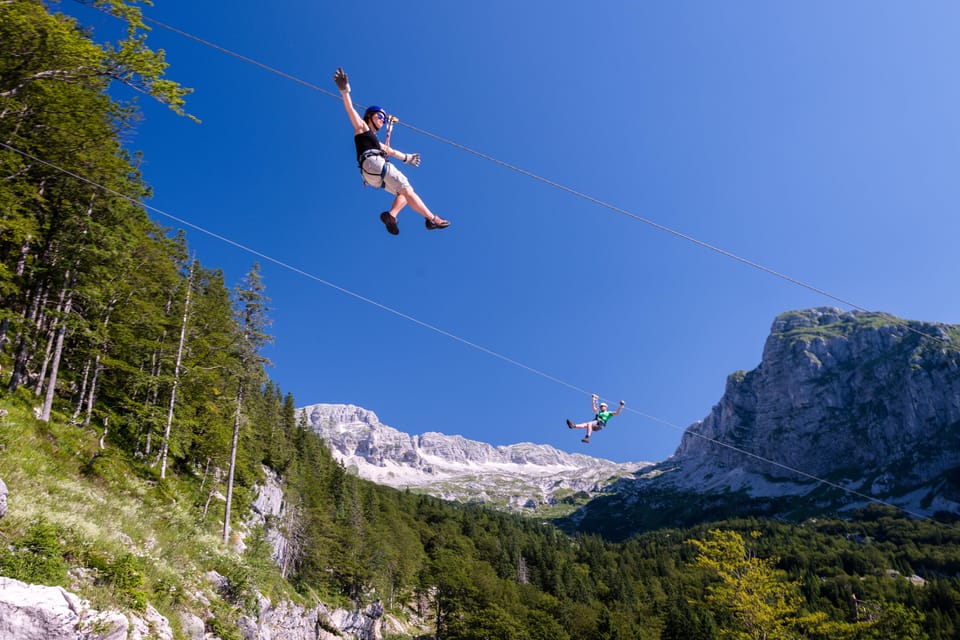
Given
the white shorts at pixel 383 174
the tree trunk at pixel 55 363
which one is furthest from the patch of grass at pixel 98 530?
the white shorts at pixel 383 174

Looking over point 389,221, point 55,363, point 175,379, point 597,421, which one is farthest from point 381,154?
point 175,379

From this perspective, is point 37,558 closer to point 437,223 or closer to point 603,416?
point 437,223

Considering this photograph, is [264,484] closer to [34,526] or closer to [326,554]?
[326,554]

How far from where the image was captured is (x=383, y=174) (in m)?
8.47

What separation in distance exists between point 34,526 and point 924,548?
177 meters

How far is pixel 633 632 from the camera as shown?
5350 cm

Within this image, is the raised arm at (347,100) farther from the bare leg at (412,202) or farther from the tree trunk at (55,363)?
the tree trunk at (55,363)

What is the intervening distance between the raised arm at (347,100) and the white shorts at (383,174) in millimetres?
771

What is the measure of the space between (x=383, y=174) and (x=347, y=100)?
1394 mm

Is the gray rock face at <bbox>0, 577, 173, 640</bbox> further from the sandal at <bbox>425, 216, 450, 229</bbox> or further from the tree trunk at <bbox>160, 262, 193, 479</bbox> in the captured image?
the tree trunk at <bbox>160, 262, 193, 479</bbox>

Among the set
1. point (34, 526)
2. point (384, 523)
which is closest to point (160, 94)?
point (34, 526)

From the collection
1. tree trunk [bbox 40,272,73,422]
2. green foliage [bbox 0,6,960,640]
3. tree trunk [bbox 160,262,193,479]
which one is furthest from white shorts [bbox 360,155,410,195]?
tree trunk [bbox 160,262,193,479]

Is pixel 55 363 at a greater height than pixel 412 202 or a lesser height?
lesser

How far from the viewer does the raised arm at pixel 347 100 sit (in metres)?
8.21
